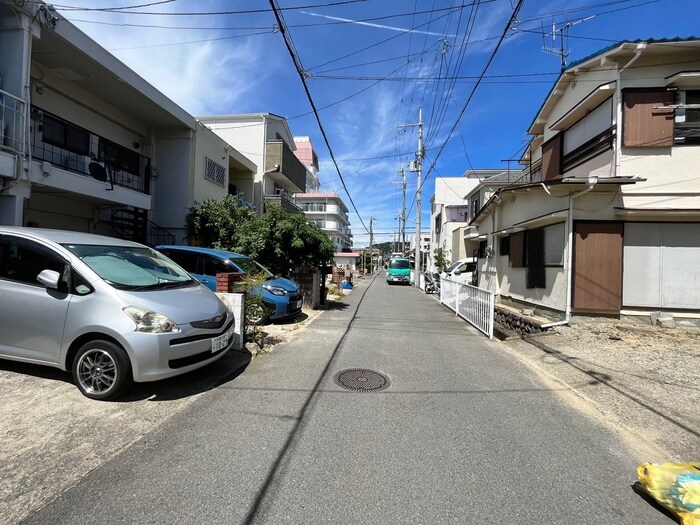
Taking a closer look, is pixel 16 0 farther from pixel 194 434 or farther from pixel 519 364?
pixel 519 364

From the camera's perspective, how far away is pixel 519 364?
5.89 meters

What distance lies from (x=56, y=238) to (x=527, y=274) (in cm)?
1044

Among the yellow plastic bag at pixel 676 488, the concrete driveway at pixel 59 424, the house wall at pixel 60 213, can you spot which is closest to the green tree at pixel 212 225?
the house wall at pixel 60 213

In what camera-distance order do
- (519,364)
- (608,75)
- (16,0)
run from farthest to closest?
(608,75) < (16,0) < (519,364)

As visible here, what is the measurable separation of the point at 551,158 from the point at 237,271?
10580 mm

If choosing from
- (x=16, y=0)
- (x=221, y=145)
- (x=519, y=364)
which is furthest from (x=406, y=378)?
(x=221, y=145)

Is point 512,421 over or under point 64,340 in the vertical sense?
under

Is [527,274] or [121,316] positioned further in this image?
[527,274]

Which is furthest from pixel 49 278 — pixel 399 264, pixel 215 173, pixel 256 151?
pixel 399 264

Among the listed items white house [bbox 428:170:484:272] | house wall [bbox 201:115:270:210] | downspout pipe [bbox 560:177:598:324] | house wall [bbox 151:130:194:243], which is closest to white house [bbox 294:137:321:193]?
white house [bbox 428:170:484:272]

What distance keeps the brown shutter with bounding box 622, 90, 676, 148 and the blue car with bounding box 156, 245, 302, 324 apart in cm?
867

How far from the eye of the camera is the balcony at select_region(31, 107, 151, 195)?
31.8ft

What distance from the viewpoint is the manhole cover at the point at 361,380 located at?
4.50 metres

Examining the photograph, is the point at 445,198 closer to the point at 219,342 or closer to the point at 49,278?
the point at 219,342
